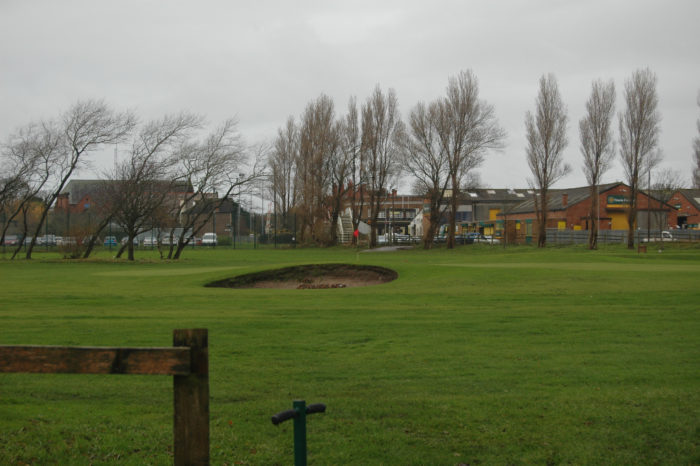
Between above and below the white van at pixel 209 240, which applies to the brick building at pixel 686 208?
above

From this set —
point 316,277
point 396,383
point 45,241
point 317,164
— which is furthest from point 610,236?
point 45,241

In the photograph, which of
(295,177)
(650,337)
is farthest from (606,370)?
(295,177)

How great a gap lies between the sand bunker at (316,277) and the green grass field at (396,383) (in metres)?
9.14

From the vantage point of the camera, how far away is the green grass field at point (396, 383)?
562cm

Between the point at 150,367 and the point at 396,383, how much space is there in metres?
4.96

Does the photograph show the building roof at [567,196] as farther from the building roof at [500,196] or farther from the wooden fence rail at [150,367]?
the wooden fence rail at [150,367]

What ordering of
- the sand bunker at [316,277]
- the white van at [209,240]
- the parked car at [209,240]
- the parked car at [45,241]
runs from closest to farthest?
1. the sand bunker at [316,277]
2. the parked car at [45,241]
3. the parked car at [209,240]
4. the white van at [209,240]

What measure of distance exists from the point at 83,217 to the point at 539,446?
60523 mm

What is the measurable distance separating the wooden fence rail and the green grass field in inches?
66.8

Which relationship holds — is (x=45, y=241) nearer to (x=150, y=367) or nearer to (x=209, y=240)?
(x=209, y=240)

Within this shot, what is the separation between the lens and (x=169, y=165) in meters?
46.9

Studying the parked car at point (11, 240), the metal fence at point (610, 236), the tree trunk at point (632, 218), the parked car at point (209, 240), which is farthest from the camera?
the parked car at point (11, 240)

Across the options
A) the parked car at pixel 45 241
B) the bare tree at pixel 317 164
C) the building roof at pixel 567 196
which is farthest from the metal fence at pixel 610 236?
the parked car at pixel 45 241

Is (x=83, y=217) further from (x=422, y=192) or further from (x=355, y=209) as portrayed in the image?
(x=422, y=192)
